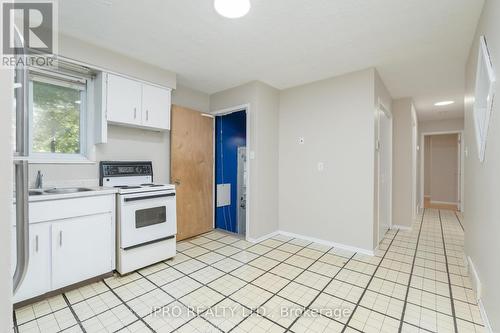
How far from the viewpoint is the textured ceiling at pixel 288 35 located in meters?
1.88

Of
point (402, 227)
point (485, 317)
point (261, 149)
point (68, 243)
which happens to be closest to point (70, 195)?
point (68, 243)

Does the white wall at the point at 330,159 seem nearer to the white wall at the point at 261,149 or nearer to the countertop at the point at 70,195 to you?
the white wall at the point at 261,149

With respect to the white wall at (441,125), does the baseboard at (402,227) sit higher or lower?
lower

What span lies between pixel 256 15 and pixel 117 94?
1802mm

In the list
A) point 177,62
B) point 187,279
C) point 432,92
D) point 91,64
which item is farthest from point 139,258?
point 432,92

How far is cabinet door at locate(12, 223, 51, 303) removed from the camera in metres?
1.85

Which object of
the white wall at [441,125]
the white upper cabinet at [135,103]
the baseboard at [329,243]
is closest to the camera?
the white upper cabinet at [135,103]

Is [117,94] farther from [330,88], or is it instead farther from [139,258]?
[330,88]

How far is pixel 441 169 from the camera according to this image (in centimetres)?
714

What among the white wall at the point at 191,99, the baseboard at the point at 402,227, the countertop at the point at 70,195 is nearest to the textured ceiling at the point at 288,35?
the white wall at the point at 191,99

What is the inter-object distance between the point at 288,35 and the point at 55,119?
2.68 meters

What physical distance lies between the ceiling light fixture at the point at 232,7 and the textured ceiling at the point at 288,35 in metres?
0.11

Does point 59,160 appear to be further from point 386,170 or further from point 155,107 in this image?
point 386,170

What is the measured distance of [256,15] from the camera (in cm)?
197
